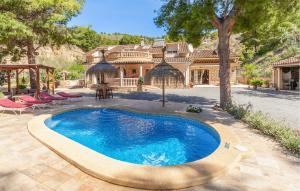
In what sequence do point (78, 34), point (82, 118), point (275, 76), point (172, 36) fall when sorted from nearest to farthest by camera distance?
point (82, 118) → point (172, 36) → point (78, 34) → point (275, 76)

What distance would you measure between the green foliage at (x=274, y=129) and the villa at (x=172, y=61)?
70.7ft

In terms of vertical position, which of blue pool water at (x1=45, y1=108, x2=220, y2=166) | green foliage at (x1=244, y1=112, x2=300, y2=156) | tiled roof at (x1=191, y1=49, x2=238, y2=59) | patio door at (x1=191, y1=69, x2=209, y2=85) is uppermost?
tiled roof at (x1=191, y1=49, x2=238, y2=59)

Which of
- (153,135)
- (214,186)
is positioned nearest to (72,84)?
(153,135)

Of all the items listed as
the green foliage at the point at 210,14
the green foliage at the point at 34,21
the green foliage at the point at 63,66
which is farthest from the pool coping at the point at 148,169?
the green foliage at the point at 63,66

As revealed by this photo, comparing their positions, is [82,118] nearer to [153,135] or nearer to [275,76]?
[153,135]

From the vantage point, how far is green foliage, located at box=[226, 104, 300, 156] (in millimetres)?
7484

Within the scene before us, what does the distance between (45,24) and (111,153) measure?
57.3 ft

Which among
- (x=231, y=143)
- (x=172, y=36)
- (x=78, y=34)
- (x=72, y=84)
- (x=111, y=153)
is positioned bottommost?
(x=111, y=153)

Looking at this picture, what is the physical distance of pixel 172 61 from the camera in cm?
3666

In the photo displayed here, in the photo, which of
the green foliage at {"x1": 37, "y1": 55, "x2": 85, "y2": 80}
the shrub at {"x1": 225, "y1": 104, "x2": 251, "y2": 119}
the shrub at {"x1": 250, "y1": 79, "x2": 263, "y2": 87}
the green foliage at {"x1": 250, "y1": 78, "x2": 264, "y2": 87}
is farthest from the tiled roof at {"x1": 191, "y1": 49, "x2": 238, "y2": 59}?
the shrub at {"x1": 225, "y1": 104, "x2": 251, "y2": 119}

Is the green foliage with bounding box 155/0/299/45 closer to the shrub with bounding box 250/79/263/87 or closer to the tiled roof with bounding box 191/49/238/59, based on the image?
the shrub with bounding box 250/79/263/87

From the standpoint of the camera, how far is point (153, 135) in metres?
11.0

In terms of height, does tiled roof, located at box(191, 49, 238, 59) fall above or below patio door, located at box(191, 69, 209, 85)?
above

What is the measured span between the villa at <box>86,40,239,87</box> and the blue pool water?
1808cm
